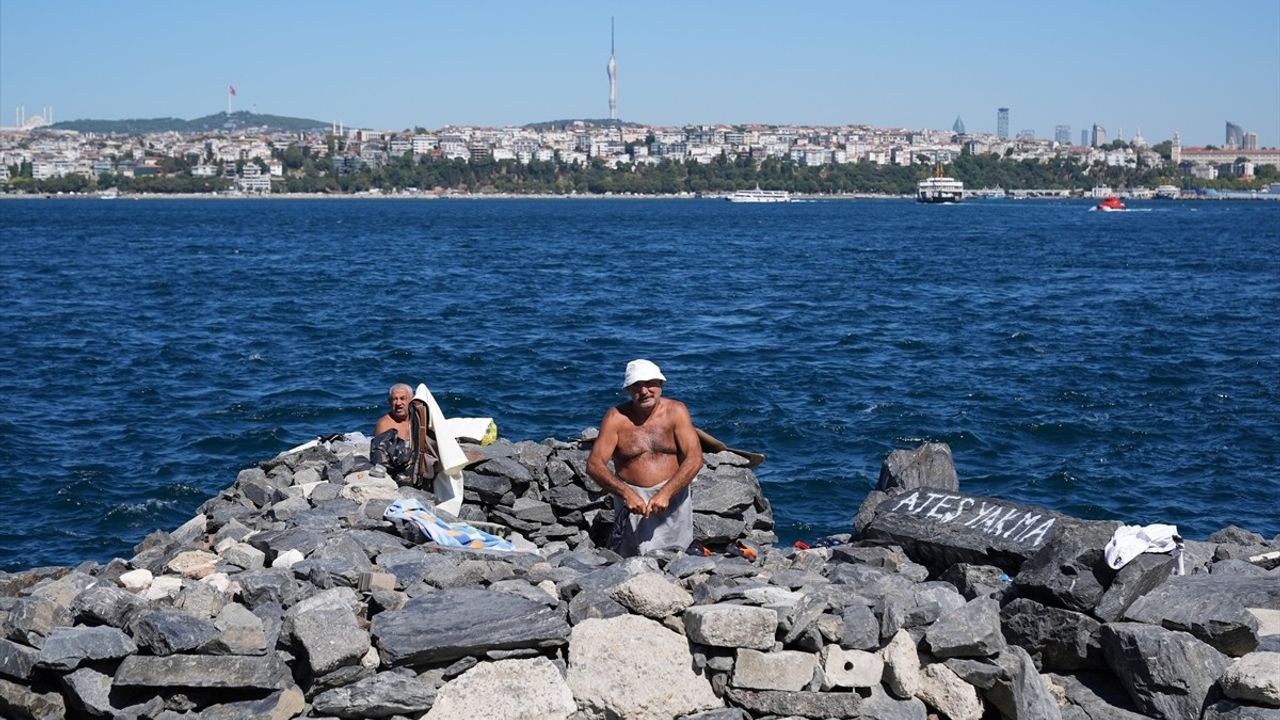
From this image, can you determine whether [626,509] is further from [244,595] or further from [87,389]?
[87,389]

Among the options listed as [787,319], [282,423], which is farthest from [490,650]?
[787,319]

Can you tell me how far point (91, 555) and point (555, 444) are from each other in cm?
692

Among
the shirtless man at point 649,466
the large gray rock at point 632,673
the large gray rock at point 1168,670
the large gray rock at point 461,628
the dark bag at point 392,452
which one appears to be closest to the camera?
the large gray rock at point 461,628

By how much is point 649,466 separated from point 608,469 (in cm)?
33

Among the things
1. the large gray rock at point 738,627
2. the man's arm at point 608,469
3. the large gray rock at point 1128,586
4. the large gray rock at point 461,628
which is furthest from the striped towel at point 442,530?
the large gray rock at point 1128,586

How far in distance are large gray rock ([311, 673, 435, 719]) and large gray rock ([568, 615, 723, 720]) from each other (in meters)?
0.87

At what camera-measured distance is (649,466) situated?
35.0ft

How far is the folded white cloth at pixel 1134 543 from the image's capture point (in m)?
8.86

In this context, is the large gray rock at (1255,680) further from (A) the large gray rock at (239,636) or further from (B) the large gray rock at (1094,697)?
(A) the large gray rock at (239,636)

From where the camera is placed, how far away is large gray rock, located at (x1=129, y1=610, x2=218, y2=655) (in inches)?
305

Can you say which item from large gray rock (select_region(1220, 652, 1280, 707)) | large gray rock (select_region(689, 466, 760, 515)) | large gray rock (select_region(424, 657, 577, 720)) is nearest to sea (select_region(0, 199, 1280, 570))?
large gray rock (select_region(689, 466, 760, 515))

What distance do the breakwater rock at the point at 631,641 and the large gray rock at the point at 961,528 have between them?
4.00ft

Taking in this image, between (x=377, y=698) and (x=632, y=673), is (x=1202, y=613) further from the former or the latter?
(x=377, y=698)

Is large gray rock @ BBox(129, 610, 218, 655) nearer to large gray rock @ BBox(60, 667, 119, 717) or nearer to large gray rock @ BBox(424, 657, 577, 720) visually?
large gray rock @ BBox(60, 667, 119, 717)
